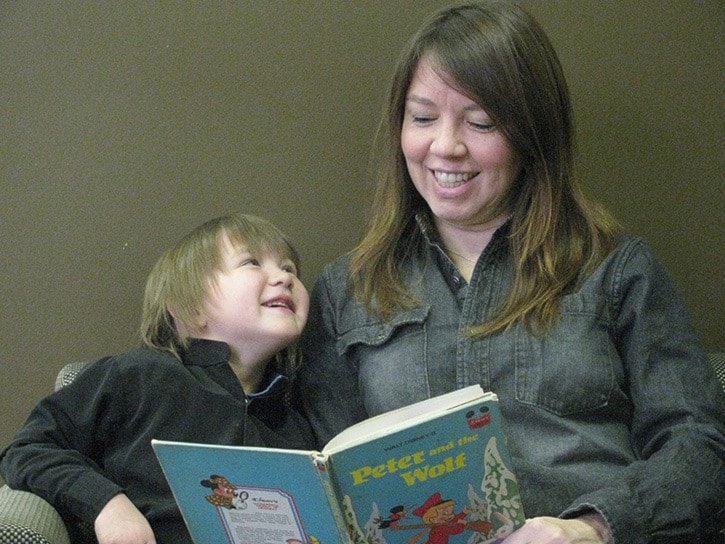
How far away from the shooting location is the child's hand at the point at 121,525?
4.88 feet

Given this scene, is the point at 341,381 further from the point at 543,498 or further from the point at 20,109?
the point at 20,109

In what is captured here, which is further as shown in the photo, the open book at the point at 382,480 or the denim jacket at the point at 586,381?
the denim jacket at the point at 586,381

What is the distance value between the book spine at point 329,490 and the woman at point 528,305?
38cm

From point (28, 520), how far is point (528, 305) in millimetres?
909

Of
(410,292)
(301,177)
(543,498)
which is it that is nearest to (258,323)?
(410,292)

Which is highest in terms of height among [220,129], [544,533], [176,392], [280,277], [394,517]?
[220,129]

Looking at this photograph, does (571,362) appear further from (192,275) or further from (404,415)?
(192,275)

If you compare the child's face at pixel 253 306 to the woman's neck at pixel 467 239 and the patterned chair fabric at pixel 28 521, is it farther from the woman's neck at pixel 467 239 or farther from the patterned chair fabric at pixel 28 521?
the patterned chair fabric at pixel 28 521

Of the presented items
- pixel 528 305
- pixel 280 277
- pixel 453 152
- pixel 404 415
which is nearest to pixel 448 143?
pixel 453 152

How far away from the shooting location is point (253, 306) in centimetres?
177

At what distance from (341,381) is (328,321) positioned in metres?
0.12

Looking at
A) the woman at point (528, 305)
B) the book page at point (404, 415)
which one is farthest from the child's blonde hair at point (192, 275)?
the book page at point (404, 415)

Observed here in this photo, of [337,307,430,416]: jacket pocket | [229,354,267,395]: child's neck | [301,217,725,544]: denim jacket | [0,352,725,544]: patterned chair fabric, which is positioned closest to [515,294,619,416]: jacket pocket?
[301,217,725,544]: denim jacket

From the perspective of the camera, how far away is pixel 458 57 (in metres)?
1.64
